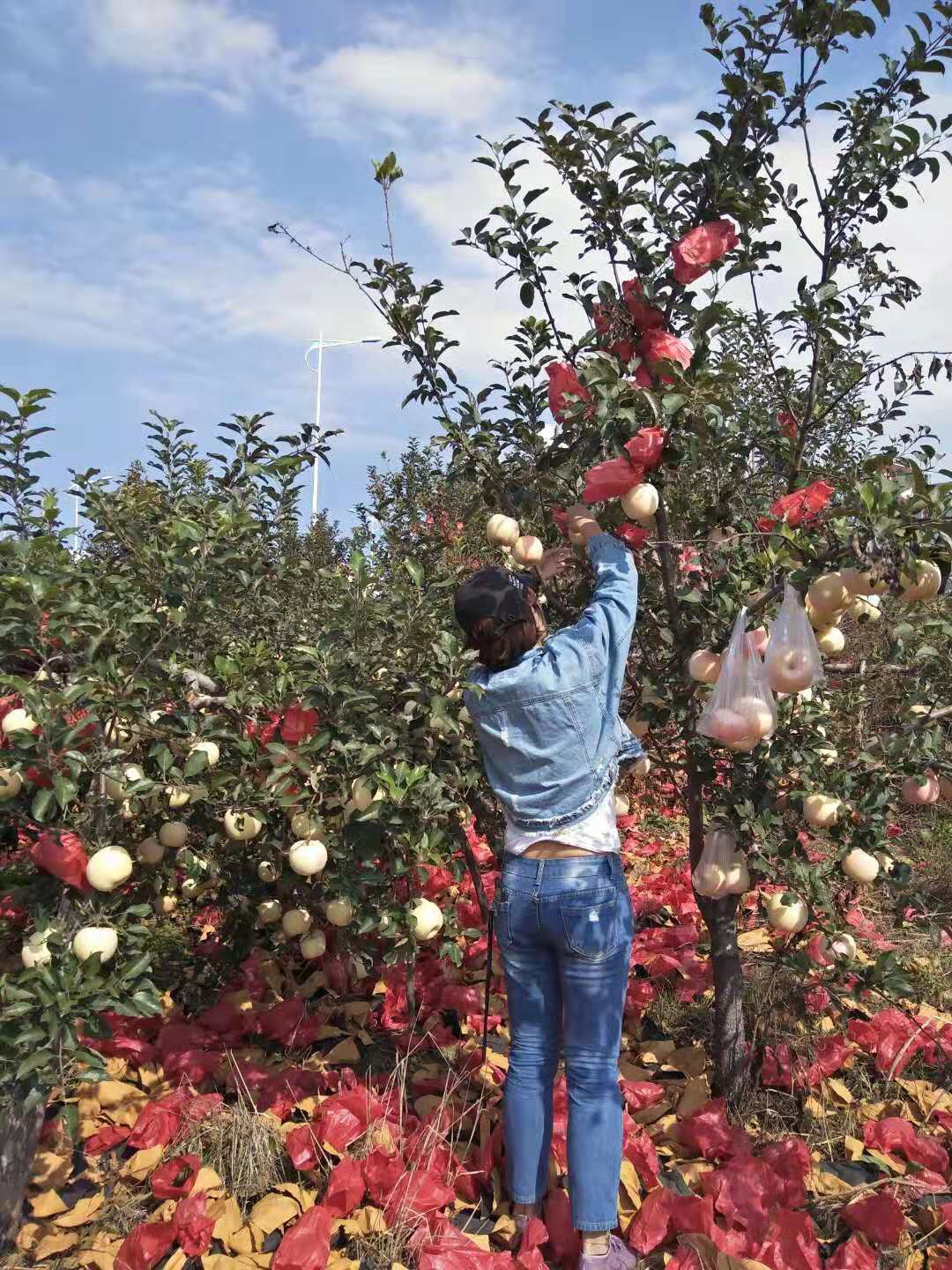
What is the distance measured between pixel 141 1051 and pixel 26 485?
5.61 feet

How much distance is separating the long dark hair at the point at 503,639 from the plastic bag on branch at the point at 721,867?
767 mm

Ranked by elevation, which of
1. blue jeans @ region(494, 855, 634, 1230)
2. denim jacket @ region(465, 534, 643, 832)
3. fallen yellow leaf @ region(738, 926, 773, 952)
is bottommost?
fallen yellow leaf @ region(738, 926, 773, 952)

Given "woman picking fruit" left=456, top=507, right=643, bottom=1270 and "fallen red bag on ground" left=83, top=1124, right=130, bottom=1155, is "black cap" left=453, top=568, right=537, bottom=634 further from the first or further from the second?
"fallen red bag on ground" left=83, top=1124, right=130, bottom=1155

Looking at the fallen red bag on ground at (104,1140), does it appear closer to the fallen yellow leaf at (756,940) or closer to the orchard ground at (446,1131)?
the orchard ground at (446,1131)

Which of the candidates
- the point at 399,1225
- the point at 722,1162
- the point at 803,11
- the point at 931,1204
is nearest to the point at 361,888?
the point at 399,1225

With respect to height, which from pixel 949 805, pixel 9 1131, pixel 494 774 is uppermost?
pixel 494 774

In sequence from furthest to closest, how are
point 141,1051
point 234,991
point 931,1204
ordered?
1. point 234,991
2. point 141,1051
3. point 931,1204

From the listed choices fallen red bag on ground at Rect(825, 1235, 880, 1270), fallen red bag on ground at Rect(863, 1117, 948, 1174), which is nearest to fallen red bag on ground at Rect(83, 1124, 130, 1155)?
fallen red bag on ground at Rect(825, 1235, 880, 1270)

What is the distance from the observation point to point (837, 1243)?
6.75ft

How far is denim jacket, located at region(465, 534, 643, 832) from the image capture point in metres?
1.91

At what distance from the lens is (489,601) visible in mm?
1917

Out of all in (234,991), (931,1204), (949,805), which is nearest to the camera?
(931,1204)

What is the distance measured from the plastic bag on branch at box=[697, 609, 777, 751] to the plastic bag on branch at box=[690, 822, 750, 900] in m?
0.42

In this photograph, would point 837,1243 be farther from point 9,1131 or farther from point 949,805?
point 949,805
